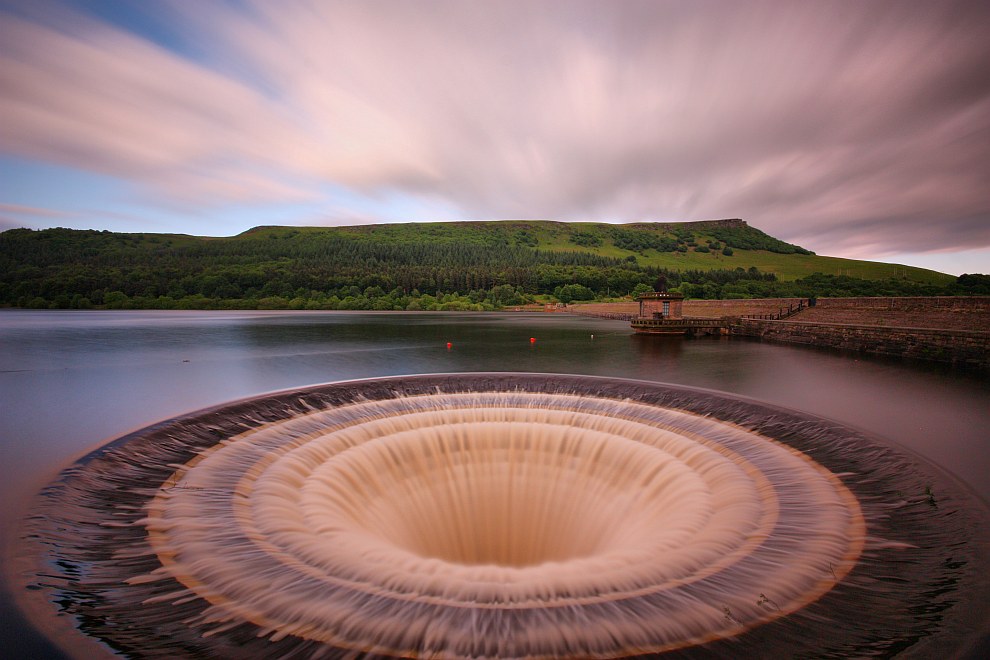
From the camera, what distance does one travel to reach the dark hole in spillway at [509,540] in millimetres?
4301

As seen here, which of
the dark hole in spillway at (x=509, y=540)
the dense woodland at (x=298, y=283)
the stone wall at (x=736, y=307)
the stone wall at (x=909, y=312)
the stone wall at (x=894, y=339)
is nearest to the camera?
the dark hole in spillway at (x=509, y=540)

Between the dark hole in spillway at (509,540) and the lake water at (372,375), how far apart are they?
1109 mm

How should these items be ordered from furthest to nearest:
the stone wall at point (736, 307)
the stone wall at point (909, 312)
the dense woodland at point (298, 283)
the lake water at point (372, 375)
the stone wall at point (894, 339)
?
the dense woodland at point (298, 283)
the stone wall at point (736, 307)
the stone wall at point (909, 312)
the stone wall at point (894, 339)
the lake water at point (372, 375)

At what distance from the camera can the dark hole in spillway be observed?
4301 millimetres

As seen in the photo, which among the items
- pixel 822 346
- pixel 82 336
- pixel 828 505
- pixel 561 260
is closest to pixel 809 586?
pixel 828 505

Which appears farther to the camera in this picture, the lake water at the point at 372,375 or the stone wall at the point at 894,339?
the stone wall at the point at 894,339

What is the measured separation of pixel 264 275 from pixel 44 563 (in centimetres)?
13927

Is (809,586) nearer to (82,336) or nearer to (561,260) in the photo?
(82,336)

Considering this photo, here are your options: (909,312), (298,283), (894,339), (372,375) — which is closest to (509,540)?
(372,375)

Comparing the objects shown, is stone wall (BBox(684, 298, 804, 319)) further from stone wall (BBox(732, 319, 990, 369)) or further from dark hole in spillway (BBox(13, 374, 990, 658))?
dark hole in spillway (BBox(13, 374, 990, 658))

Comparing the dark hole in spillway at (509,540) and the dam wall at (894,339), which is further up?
the dam wall at (894,339)

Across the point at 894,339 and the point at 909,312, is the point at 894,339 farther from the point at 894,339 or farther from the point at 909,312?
the point at 909,312

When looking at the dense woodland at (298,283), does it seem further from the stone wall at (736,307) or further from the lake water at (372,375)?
the lake water at (372,375)

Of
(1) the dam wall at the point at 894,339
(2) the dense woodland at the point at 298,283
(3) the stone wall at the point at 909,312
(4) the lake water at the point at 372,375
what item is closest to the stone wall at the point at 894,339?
(1) the dam wall at the point at 894,339
